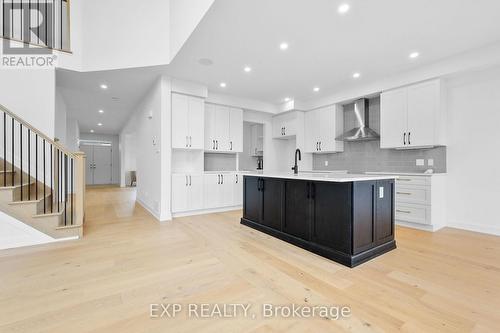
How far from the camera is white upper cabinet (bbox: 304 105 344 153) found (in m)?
5.41

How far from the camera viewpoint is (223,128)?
18.0ft

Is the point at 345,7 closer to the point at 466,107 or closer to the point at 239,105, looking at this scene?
the point at 466,107

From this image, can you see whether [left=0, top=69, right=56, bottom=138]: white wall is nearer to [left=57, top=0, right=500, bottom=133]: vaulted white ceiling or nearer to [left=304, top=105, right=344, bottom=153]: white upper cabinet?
[left=57, top=0, right=500, bottom=133]: vaulted white ceiling

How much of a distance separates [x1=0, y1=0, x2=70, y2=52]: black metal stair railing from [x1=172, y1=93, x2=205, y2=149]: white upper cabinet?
2.04 metres

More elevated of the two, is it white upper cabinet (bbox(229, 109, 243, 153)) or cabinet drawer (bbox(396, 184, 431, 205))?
white upper cabinet (bbox(229, 109, 243, 153))

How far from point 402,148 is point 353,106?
4.93 feet

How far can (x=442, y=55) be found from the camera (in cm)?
353

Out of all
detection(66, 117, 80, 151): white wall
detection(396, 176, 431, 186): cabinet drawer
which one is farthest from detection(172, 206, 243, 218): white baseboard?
detection(66, 117, 80, 151): white wall

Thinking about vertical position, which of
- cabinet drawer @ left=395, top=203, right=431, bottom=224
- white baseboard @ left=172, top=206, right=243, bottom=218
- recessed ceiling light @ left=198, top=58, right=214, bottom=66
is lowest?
white baseboard @ left=172, top=206, right=243, bottom=218

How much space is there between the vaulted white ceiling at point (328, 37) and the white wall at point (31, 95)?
2.16 metres

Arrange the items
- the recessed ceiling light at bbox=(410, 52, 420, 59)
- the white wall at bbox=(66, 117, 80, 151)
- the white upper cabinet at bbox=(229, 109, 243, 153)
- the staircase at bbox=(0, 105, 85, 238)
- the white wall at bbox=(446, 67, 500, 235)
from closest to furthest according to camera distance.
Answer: the staircase at bbox=(0, 105, 85, 238) → the recessed ceiling light at bbox=(410, 52, 420, 59) → the white wall at bbox=(446, 67, 500, 235) → the white upper cabinet at bbox=(229, 109, 243, 153) → the white wall at bbox=(66, 117, 80, 151)

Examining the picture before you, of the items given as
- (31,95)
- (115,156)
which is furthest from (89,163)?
(31,95)

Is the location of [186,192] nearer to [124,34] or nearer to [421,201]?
[124,34]

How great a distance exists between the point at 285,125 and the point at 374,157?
7.97 ft
